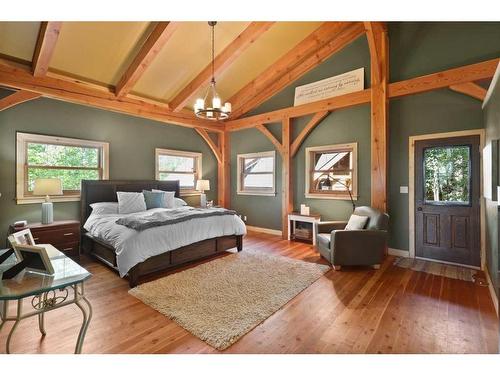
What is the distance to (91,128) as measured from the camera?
468 cm

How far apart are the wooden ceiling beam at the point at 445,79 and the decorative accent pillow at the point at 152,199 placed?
15.3 ft

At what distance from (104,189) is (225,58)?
133 inches

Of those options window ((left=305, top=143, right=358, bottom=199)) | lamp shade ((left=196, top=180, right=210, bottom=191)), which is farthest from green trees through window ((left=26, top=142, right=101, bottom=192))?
window ((left=305, top=143, right=358, bottom=199))

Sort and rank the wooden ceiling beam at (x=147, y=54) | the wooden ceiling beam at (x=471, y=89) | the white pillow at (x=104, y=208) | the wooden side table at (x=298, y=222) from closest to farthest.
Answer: the wooden ceiling beam at (x=471, y=89) < the wooden ceiling beam at (x=147, y=54) < the white pillow at (x=104, y=208) < the wooden side table at (x=298, y=222)

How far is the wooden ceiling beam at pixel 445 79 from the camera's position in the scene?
10.9 ft

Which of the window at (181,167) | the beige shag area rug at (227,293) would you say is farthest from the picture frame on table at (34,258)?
the window at (181,167)

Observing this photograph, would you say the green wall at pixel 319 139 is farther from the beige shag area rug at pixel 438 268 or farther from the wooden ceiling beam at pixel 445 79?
the beige shag area rug at pixel 438 268

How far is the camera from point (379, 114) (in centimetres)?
414

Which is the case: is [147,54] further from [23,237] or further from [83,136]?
[23,237]

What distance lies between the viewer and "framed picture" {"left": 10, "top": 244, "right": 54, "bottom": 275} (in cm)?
166

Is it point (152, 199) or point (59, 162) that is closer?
point (59, 162)

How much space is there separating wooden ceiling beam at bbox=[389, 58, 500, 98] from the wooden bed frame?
146 inches

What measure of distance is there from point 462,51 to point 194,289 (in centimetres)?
506

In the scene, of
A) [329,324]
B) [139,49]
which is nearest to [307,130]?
[139,49]
